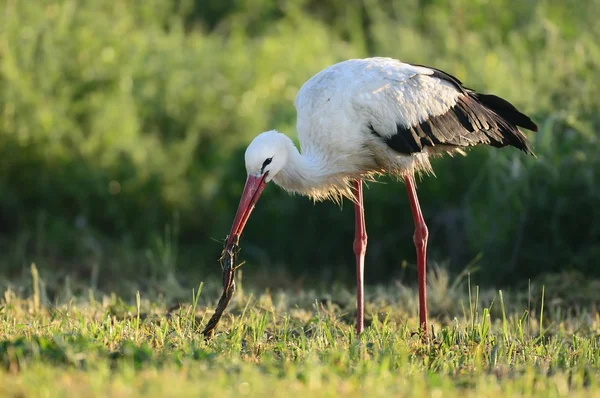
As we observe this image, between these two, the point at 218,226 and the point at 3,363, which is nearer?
the point at 3,363

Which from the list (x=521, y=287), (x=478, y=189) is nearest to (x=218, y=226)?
(x=478, y=189)

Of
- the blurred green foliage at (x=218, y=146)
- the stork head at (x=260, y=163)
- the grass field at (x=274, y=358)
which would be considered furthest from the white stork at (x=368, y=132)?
the blurred green foliage at (x=218, y=146)

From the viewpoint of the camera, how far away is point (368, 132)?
6242 millimetres

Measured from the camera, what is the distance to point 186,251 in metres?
11.0

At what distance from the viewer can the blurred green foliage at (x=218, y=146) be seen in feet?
30.5

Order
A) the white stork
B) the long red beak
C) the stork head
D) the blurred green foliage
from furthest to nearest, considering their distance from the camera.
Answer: the blurred green foliage < the white stork < the stork head < the long red beak

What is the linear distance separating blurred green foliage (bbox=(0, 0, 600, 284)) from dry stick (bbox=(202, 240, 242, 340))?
385 centimetres

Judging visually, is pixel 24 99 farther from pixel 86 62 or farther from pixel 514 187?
pixel 514 187

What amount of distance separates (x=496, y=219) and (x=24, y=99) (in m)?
4.82

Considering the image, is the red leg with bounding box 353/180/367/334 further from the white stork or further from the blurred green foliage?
the blurred green foliage

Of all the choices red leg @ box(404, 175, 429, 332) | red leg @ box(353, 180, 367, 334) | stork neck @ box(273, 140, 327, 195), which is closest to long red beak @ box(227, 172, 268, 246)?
stork neck @ box(273, 140, 327, 195)

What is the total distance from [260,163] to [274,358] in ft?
4.54

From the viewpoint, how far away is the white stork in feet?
20.1

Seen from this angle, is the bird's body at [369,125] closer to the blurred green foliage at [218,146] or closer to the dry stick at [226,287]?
the dry stick at [226,287]
